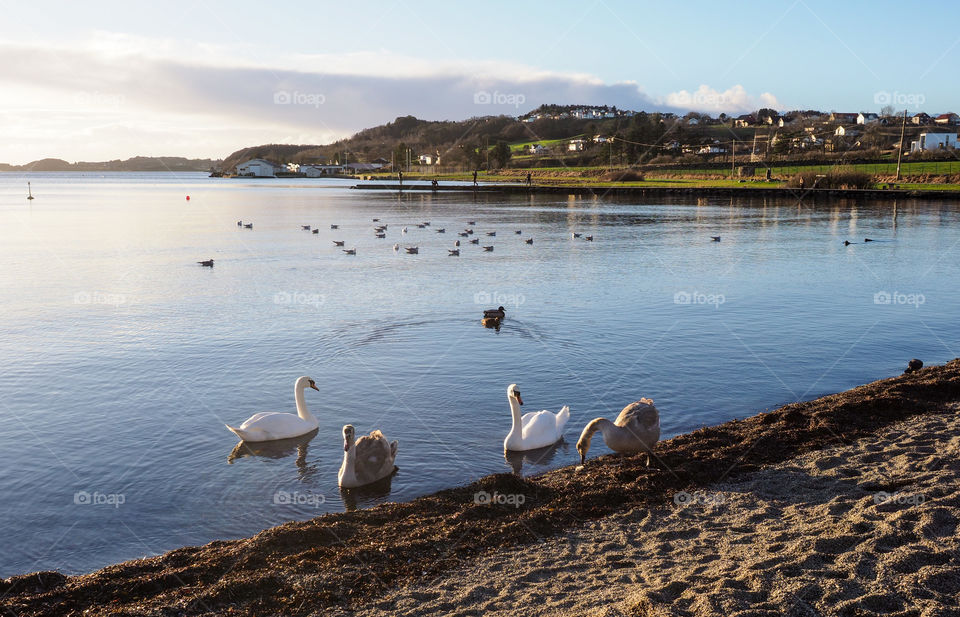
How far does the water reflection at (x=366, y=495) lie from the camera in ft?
37.5

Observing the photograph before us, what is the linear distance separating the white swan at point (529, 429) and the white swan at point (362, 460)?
2.48 meters

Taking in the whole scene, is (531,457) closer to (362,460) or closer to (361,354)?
(362,460)

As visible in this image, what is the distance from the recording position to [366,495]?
11.8 metres

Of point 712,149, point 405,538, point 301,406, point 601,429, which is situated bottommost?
point 405,538

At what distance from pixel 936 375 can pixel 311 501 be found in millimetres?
13780

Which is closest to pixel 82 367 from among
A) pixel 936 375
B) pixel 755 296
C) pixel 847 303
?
pixel 936 375

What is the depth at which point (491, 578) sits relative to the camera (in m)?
8.20

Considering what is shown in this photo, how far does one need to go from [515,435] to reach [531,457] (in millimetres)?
497

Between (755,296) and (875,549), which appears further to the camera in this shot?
(755,296)

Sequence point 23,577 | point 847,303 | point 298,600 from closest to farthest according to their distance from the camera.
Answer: point 298,600, point 23,577, point 847,303

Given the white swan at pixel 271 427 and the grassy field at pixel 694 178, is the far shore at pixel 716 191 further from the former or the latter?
the white swan at pixel 271 427

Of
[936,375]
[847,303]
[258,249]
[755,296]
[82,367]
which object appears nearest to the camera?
[936,375]

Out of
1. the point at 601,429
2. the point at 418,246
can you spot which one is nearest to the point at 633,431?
the point at 601,429

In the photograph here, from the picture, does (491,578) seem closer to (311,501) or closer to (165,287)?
(311,501)
